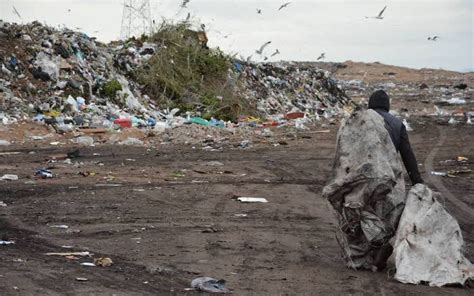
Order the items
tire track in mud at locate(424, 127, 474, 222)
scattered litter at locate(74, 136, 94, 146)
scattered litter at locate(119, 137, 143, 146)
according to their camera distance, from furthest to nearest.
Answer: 1. scattered litter at locate(119, 137, 143, 146)
2. scattered litter at locate(74, 136, 94, 146)
3. tire track in mud at locate(424, 127, 474, 222)

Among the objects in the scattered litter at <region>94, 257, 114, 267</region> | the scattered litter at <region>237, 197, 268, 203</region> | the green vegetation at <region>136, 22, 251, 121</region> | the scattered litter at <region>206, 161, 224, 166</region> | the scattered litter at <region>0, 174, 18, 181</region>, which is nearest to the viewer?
the scattered litter at <region>94, 257, 114, 267</region>

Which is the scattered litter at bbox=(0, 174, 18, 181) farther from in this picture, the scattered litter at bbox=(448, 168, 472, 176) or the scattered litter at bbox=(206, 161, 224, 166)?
the scattered litter at bbox=(448, 168, 472, 176)

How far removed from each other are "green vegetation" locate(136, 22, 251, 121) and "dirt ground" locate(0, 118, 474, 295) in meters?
6.51

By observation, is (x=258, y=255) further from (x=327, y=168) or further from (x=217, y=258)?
(x=327, y=168)

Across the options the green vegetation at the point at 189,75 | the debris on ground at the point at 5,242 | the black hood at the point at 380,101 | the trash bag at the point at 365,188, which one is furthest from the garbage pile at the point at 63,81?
the trash bag at the point at 365,188

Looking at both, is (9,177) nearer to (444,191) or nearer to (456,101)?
(444,191)

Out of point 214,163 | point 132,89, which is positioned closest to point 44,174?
point 214,163

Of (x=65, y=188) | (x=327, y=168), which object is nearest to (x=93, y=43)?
(x=327, y=168)

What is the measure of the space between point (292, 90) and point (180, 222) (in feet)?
63.7

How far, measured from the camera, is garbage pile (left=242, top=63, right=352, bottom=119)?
986 inches

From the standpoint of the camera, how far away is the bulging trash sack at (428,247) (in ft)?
19.1

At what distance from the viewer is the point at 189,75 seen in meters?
22.9

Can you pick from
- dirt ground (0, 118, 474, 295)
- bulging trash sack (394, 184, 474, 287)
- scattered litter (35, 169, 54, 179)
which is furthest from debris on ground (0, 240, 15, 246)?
scattered litter (35, 169, 54, 179)

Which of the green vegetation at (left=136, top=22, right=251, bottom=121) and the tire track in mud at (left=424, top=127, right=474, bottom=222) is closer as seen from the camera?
the tire track in mud at (left=424, top=127, right=474, bottom=222)
